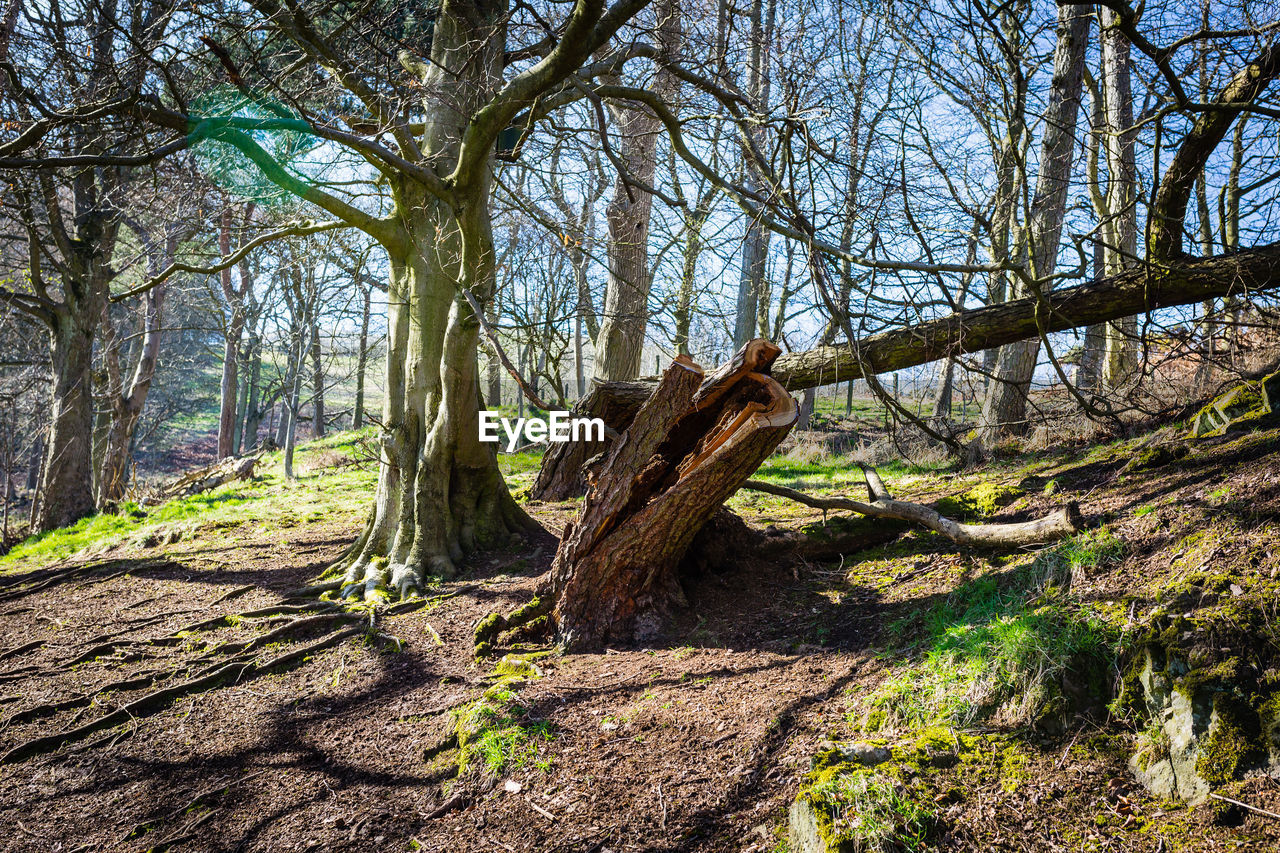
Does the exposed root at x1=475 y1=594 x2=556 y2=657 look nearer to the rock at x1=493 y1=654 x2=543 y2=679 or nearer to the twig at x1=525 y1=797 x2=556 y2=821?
the rock at x1=493 y1=654 x2=543 y2=679

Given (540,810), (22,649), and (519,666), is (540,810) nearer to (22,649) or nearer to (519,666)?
(519,666)

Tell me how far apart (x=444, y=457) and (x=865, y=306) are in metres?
3.60

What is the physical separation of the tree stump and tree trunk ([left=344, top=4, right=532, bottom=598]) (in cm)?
187

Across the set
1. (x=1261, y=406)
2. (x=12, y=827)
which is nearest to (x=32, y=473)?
(x=12, y=827)

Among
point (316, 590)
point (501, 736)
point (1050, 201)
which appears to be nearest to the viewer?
point (501, 736)

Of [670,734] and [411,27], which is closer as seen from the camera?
[670,734]

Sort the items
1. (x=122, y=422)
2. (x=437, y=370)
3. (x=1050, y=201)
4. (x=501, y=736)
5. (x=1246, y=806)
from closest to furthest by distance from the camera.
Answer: (x=1246, y=806) < (x=501, y=736) < (x=437, y=370) < (x=1050, y=201) < (x=122, y=422)

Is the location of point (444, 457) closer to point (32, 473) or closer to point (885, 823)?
point (885, 823)

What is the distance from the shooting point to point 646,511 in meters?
4.21

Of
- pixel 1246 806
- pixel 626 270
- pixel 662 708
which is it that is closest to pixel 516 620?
pixel 662 708

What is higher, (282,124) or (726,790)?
(282,124)

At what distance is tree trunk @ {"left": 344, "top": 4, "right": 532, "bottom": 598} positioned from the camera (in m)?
5.79

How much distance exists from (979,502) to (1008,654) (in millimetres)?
2441

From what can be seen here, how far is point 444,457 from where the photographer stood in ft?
19.6
